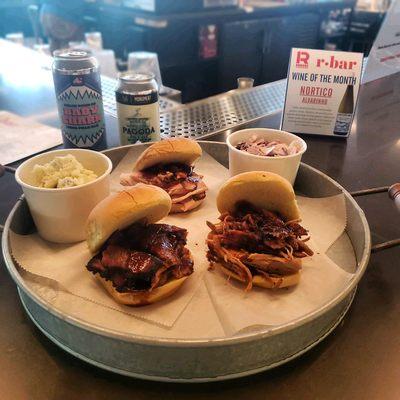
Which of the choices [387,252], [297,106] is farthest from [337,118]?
[387,252]

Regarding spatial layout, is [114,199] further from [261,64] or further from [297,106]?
[261,64]

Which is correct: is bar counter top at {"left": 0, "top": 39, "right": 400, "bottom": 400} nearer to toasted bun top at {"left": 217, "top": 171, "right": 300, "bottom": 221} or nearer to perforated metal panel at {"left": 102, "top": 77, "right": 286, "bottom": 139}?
toasted bun top at {"left": 217, "top": 171, "right": 300, "bottom": 221}

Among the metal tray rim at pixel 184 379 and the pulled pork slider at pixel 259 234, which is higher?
the pulled pork slider at pixel 259 234

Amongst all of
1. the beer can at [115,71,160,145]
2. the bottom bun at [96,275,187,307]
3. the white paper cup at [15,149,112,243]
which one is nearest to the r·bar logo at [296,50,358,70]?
the beer can at [115,71,160,145]

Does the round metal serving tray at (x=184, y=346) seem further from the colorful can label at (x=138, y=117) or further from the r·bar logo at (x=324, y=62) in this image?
the r·bar logo at (x=324, y=62)

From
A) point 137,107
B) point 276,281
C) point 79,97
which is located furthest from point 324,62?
point 276,281

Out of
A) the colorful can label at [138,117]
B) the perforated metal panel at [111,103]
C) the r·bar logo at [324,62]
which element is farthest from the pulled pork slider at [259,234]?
the perforated metal panel at [111,103]

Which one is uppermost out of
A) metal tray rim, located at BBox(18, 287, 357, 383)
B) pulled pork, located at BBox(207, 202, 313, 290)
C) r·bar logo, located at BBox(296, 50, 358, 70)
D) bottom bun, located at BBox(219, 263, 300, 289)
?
r·bar logo, located at BBox(296, 50, 358, 70)
